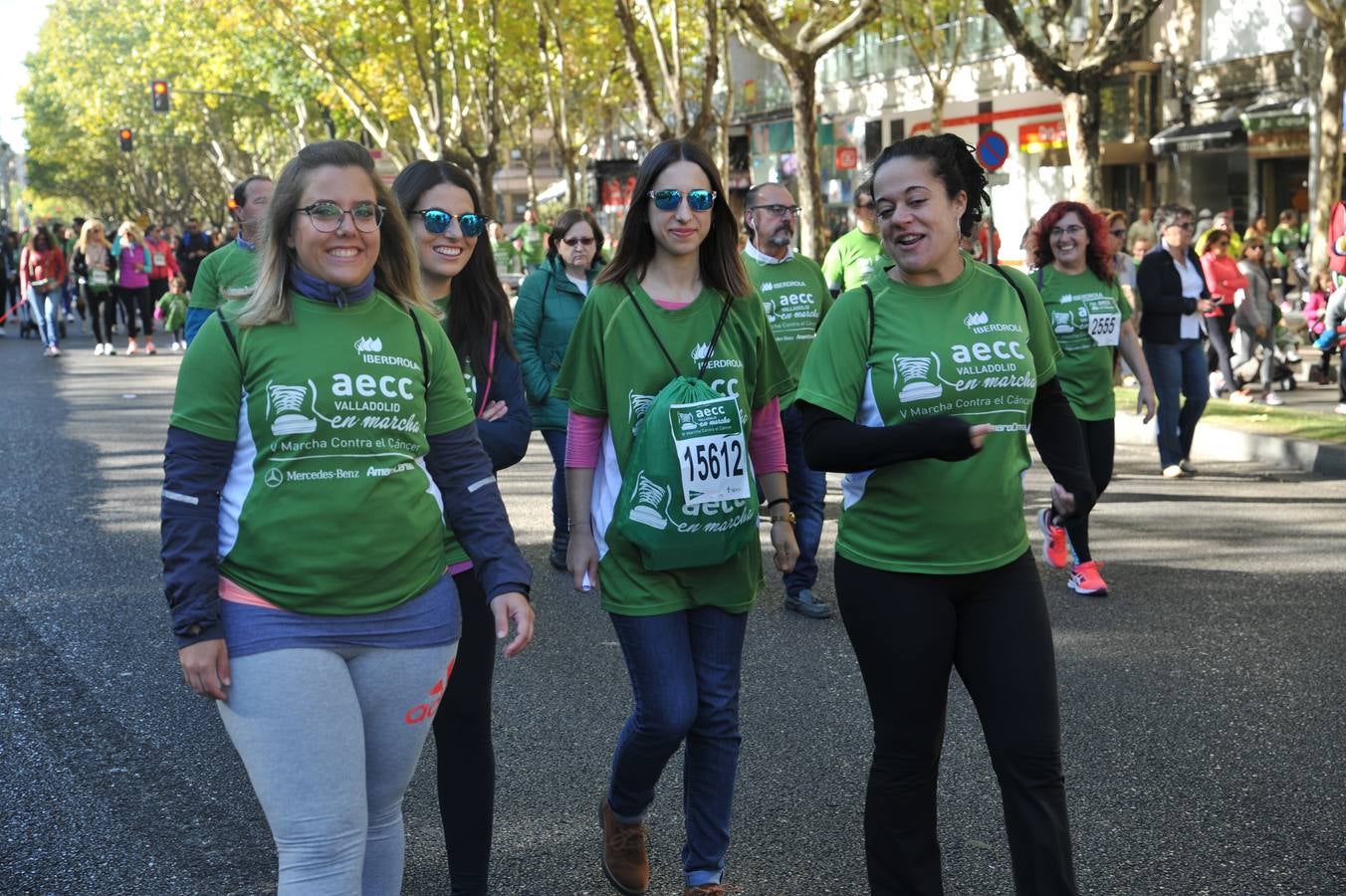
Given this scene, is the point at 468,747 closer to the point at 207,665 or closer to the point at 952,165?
the point at 207,665

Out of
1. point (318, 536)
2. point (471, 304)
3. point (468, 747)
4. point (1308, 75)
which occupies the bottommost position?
point (468, 747)

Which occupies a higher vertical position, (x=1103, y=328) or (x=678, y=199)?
(x=678, y=199)

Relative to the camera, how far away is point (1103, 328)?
824cm

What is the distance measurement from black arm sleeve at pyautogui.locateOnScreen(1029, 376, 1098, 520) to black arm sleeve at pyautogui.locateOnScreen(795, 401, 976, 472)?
459 mm

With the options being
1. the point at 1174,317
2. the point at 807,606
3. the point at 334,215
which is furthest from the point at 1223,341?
the point at 334,215

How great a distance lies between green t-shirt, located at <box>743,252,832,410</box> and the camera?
7930 mm

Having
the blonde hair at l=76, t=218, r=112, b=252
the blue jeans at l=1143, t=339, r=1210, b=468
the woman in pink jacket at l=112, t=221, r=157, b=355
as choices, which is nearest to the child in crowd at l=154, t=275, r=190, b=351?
the woman in pink jacket at l=112, t=221, r=157, b=355

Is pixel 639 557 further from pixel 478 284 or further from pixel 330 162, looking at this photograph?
pixel 330 162

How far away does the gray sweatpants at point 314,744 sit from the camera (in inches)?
117

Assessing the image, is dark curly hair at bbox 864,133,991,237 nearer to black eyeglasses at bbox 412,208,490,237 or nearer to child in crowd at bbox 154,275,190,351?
black eyeglasses at bbox 412,208,490,237

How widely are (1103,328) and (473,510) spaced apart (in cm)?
548

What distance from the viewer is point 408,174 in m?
4.47

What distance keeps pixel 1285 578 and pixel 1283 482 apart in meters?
3.52

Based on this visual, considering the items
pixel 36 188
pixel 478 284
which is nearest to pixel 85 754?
pixel 478 284
